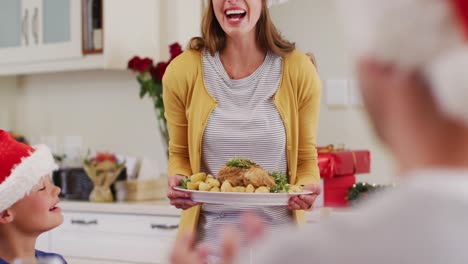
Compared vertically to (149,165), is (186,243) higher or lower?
higher

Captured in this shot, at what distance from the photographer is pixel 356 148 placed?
3090 millimetres

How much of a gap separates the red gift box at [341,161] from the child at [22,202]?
1230mm

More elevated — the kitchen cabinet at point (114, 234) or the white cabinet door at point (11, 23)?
the white cabinet door at point (11, 23)

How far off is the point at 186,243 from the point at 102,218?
2.70 metres

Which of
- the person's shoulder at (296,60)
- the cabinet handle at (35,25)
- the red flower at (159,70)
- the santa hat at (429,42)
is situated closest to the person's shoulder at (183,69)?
the person's shoulder at (296,60)

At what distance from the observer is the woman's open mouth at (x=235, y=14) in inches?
80.0

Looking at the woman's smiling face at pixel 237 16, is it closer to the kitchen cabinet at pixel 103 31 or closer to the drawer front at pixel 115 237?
the drawer front at pixel 115 237

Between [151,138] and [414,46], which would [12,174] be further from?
[151,138]

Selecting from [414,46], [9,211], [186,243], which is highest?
[414,46]

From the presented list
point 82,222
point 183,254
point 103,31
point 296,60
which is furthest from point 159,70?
point 183,254

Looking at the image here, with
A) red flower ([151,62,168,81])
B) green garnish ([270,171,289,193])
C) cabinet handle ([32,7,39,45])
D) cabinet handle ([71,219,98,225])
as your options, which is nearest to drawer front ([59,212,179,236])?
cabinet handle ([71,219,98,225])

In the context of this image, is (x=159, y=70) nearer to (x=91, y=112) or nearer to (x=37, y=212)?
(x=91, y=112)

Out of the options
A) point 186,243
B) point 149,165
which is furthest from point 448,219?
point 149,165

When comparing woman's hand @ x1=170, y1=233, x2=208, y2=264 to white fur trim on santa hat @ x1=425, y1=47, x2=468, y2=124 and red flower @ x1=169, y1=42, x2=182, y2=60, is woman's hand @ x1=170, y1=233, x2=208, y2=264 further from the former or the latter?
red flower @ x1=169, y1=42, x2=182, y2=60
